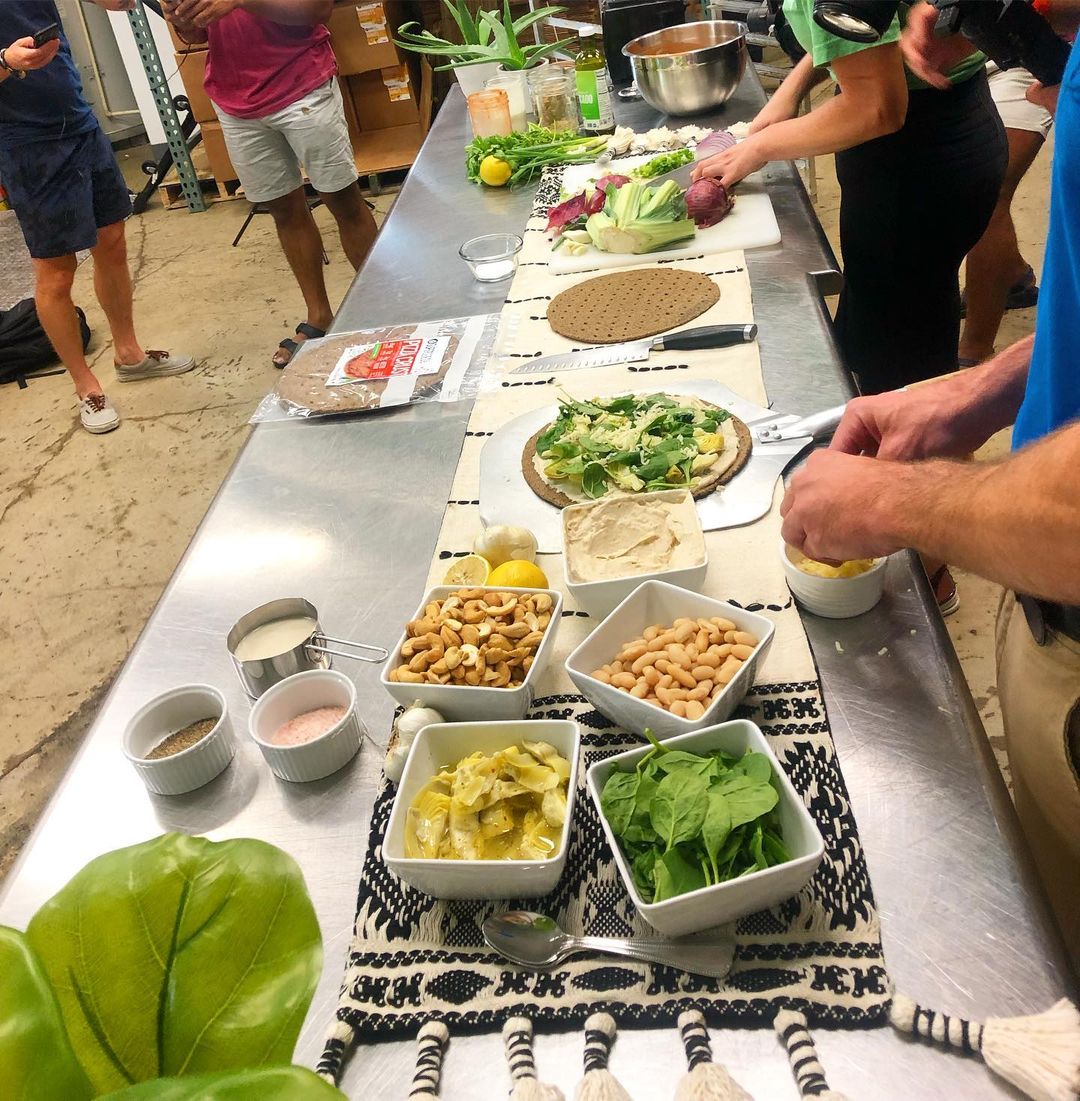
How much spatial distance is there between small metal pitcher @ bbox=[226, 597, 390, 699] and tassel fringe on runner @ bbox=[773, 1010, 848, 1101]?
25.0 inches

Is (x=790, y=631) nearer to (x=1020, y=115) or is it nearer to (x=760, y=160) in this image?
(x=760, y=160)

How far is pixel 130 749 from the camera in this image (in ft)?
3.40

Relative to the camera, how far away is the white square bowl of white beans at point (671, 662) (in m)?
0.95

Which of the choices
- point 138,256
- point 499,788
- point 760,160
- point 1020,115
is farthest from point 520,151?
point 138,256

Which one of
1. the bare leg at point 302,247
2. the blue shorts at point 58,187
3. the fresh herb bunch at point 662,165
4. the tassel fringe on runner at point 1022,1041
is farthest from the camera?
the bare leg at point 302,247

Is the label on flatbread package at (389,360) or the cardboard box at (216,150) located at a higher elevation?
the label on flatbread package at (389,360)

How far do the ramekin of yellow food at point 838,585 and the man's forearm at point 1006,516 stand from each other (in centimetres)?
15

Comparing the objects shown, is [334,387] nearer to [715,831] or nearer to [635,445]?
[635,445]

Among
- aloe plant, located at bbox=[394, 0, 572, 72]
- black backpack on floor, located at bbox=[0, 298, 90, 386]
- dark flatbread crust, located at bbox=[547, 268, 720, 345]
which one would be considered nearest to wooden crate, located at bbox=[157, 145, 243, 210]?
black backpack on floor, located at bbox=[0, 298, 90, 386]

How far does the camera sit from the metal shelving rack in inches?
211

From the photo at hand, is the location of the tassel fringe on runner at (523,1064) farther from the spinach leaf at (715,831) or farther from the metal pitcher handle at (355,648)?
the metal pitcher handle at (355,648)

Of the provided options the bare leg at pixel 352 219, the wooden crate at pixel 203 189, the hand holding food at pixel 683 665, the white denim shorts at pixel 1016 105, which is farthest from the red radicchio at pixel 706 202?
the wooden crate at pixel 203 189

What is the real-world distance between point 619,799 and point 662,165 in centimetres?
193

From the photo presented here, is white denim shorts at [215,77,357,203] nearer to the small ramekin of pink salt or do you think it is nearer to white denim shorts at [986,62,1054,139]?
white denim shorts at [986,62,1054,139]
